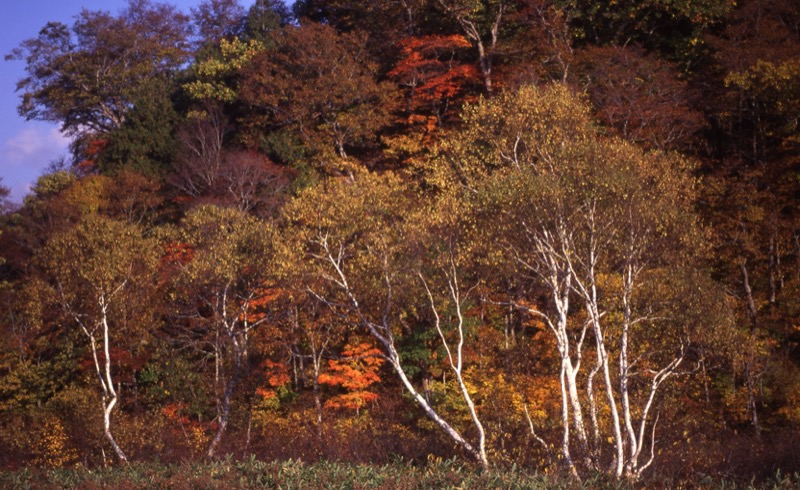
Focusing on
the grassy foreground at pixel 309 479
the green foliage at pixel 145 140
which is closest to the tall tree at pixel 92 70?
the green foliage at pixel 145 140

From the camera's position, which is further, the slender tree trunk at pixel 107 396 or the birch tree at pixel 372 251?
the slender tree trunk at pixel 107 396

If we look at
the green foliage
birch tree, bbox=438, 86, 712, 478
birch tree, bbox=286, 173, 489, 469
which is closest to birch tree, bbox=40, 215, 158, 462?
birch tree, bbox=286, 173, 489, 469

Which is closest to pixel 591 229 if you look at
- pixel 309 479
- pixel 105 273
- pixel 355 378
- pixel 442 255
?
pixel 442 255

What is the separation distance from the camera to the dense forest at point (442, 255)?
61.0 feet

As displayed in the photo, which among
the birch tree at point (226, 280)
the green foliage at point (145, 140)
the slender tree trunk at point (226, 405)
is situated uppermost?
A: the green foliage at point (145, 140)

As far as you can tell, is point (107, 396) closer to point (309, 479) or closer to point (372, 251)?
point (372, 251)

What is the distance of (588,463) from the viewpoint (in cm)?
1503

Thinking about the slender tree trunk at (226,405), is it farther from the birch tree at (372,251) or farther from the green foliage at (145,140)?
the green foliage at (145,140)

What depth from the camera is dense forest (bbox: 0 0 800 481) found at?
18.6 metres

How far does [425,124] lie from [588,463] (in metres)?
19.6

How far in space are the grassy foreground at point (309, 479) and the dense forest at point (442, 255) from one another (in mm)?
4730

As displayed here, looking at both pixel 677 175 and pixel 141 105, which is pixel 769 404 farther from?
pixel 141 105

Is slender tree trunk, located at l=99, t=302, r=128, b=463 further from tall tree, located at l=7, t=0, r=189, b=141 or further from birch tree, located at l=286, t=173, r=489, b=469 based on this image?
tall tree, located at l=7, t=0, r=189, b=141

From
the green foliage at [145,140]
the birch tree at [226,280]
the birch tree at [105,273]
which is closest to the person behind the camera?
the birch tree at [226,280]
